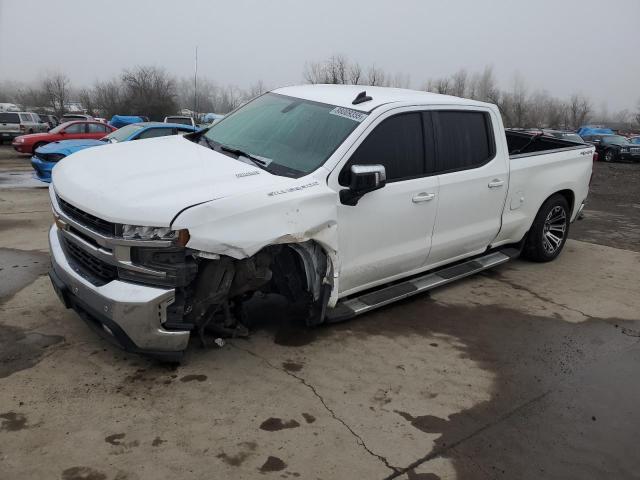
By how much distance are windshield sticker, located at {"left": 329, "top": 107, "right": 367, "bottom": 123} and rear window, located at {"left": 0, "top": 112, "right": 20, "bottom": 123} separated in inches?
1064

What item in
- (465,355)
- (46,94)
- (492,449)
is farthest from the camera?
(46,94)

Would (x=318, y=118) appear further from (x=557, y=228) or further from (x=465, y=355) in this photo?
(x=557, y=228)

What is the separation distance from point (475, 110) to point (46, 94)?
75.2 meters

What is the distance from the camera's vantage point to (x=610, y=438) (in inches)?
125

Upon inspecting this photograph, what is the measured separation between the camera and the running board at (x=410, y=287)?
416cm

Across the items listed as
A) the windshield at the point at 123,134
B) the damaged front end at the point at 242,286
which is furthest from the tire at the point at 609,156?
the damaged front end at the point at 242,286

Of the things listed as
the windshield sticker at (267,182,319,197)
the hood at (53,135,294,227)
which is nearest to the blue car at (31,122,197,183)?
the hood at (53,135,294,227)

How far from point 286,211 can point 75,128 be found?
1716 centimetres

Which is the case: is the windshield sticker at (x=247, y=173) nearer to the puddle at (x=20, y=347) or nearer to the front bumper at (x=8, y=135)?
the puddle at (x=20, y=347)

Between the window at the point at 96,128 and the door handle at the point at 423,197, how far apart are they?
1688 cm

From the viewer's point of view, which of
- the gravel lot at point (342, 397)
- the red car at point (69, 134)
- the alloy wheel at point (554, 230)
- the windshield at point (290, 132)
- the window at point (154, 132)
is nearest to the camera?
the gravel lot at point (342, 397)

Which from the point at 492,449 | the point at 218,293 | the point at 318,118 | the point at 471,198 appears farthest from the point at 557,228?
the point at 218,293

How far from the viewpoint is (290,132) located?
4266mm

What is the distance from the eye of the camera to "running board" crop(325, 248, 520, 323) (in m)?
4.16
